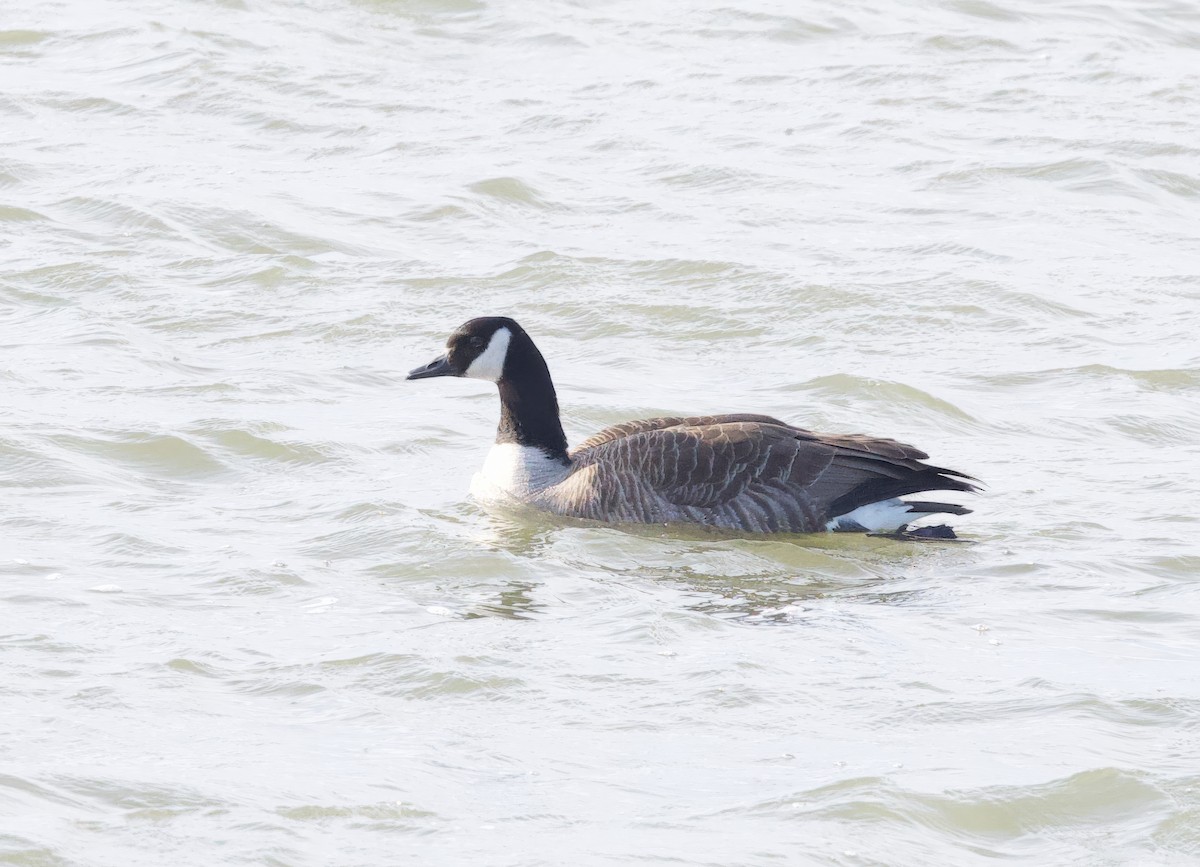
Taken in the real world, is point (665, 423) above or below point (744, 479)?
above

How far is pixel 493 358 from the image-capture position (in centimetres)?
1108

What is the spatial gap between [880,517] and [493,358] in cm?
242

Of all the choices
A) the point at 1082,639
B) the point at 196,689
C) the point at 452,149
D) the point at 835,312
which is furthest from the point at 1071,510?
the point at 452,149

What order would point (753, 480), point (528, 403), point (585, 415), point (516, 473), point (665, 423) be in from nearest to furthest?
point (753, 480) < point (665, 423) < point (516, 473) < point (528, 403) < point (585, 415)

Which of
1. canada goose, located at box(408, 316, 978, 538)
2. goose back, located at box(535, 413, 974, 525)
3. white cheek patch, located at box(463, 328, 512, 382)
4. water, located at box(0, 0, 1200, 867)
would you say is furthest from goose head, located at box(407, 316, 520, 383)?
goose back, located at box(535, 413, 974, 525)

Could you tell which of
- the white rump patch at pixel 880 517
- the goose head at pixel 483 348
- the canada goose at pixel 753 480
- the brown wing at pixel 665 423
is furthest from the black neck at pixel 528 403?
the white rump patch at pixel 880 517

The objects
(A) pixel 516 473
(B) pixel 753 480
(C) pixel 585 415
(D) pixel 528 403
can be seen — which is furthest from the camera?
(C) pixel 585 415

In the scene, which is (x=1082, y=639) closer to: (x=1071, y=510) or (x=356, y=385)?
(x=1071, y=510)

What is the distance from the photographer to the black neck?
36.0 ft

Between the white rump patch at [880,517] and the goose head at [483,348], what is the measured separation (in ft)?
6.96

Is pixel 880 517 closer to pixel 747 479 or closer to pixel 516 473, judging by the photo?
pixel 747 479

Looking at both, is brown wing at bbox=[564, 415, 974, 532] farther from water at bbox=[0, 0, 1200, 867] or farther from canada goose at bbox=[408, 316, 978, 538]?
water at bbox=[0, 0, 1200, 867]

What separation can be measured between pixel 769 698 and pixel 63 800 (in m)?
2.75

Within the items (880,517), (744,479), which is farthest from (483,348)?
(880,517)
